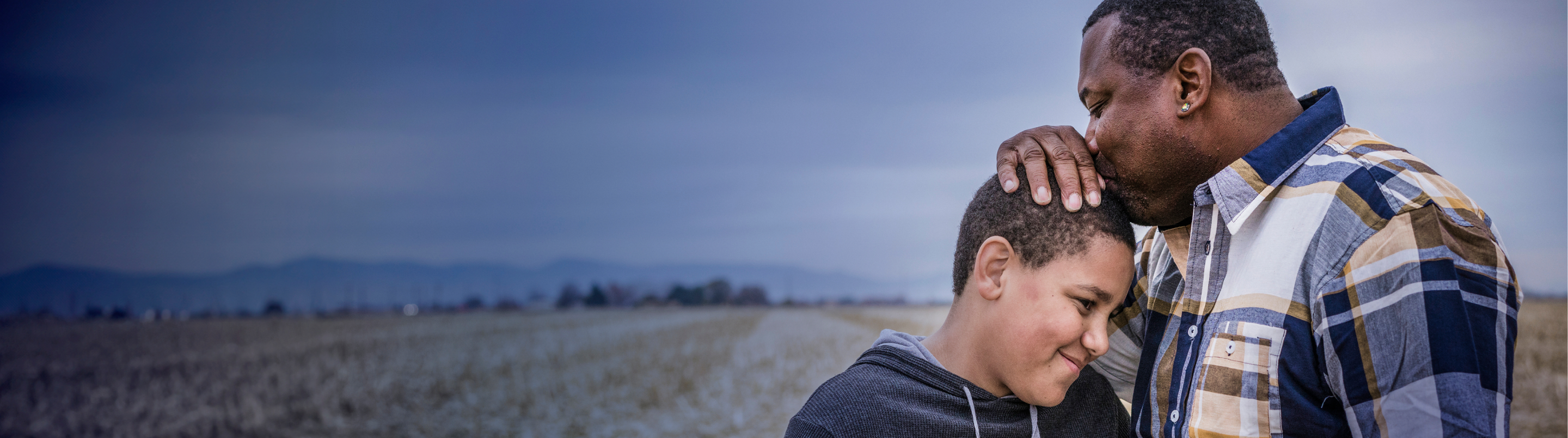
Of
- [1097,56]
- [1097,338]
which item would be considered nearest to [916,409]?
[1097,338]

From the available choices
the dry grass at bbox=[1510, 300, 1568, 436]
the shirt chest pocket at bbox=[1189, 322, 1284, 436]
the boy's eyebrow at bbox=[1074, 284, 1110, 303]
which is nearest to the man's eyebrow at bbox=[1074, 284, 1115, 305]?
the boy's eyebrow at bbox=[1074, 284, 1110, 303]

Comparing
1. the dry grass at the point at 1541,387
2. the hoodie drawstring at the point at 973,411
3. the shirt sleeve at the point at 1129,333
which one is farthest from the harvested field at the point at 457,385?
the hoodie drawstring at the point at 973,411

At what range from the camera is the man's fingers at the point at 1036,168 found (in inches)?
89.7

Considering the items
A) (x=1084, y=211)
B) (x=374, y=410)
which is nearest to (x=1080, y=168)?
(x=1084, y=211)

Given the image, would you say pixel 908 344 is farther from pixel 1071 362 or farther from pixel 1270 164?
pixel 1270 164

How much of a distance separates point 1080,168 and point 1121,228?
0.20 metres

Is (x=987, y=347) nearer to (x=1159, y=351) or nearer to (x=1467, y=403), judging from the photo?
(x=1159, y=351)

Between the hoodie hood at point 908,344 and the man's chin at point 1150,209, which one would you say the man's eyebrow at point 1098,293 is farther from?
the hoodie hood at point 908,344

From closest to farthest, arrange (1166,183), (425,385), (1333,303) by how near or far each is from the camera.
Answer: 1. (1333,303)
2. (1166,183)
3. (425,385)

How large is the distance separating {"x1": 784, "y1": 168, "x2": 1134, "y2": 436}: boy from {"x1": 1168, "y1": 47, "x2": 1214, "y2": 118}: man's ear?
1.18 ft

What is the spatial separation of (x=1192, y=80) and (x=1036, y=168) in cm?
45

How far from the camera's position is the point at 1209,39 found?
6.91 feet

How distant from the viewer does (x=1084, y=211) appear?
2279 millimetres

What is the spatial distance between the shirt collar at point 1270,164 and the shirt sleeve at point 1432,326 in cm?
30
